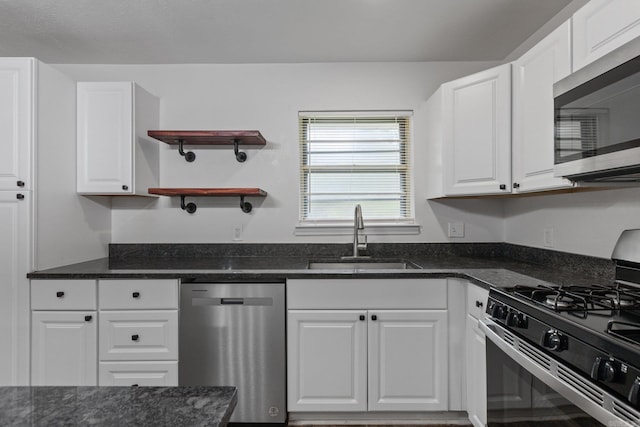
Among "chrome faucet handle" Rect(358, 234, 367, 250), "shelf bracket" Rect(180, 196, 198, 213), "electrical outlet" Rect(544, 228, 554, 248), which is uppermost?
"shelf bracket" Rect(180, 196, 198, 213)

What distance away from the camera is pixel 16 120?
6.88 ft

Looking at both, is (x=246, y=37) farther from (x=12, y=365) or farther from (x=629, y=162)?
(x=12, y=365)

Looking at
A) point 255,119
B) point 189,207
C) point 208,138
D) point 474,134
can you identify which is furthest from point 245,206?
point 474,134

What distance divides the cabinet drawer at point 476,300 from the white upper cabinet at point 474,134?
619 millimetres

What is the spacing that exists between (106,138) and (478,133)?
2.37m

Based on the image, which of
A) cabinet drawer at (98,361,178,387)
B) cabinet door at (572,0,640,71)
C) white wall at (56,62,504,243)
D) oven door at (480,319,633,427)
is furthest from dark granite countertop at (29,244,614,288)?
cabinet door at (572,0,640,71)

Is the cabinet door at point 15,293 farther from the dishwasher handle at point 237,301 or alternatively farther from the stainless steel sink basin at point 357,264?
the stainless steel sink basin at point 357,264

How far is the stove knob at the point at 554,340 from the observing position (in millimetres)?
1129

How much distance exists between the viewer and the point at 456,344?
2.08m

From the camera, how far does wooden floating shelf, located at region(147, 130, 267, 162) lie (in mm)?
2492

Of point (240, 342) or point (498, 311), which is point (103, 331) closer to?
point (240, 342)

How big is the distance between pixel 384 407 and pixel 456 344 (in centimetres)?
54

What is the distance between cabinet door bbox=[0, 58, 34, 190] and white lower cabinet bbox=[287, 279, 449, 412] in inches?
64.8

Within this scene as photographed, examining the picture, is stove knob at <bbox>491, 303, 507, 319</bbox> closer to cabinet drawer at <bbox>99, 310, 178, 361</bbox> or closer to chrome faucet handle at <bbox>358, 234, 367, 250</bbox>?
chrome faucet handle at <bbox>358, 234, 367, 250</bbox>
